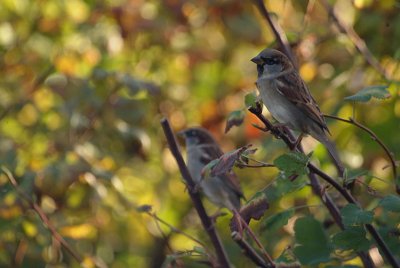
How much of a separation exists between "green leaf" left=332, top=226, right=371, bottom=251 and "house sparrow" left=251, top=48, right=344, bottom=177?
0.51 meters

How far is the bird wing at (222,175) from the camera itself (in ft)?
15.3

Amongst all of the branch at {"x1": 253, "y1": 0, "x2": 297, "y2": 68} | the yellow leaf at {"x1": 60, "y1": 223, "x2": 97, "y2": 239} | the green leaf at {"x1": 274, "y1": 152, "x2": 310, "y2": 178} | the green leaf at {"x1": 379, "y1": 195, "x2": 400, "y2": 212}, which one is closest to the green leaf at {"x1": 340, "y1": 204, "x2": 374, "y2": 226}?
the green leaf at {"x1": 379, "y1": 195, "x2": 400, "y2": 212}

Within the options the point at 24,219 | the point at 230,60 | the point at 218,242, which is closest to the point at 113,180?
the point at 24,219

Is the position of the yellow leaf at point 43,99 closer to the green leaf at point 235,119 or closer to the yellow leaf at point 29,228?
the yellow leaf at point 29,228

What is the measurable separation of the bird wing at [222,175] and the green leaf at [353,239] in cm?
236

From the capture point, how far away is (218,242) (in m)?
2.64

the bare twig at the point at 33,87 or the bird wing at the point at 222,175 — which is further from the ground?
the bare twig at the point at 33,87

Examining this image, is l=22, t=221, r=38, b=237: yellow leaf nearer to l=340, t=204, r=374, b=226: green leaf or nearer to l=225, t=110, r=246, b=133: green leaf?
l=225, t=110, r=246, b=133: green leaf

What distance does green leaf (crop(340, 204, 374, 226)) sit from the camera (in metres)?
2.12

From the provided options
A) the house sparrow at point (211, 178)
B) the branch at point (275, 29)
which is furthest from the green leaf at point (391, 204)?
the house sparrow at point (211, 178)

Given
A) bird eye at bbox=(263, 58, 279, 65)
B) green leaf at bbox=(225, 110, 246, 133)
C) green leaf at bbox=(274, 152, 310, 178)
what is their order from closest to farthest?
1. green leaf at bbox=(274, 152, 310, 178)
2. green leaf at bbox=(225, 110, 246, 133)
3. bird eye at bbox=(263, 58, 279, 65)

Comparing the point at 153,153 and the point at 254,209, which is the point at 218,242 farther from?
the point at 153,153

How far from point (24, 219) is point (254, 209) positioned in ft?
5.42

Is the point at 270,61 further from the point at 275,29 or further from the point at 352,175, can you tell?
the point at 352,175
